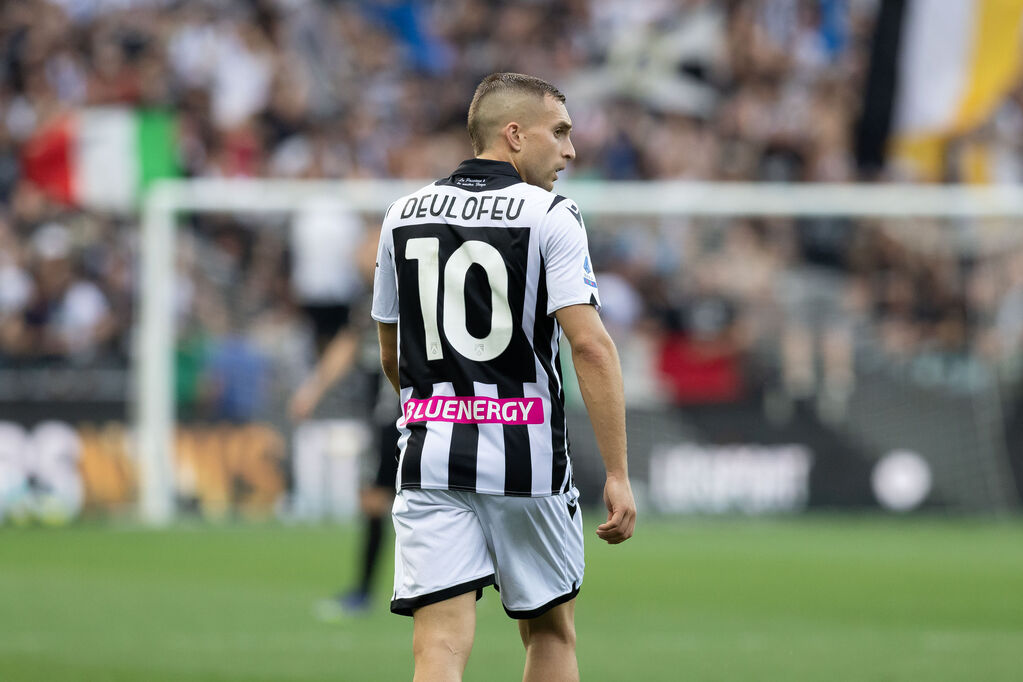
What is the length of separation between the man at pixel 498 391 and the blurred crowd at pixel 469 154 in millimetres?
8786

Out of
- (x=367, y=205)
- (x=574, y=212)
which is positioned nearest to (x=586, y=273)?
(x=574, y=212)

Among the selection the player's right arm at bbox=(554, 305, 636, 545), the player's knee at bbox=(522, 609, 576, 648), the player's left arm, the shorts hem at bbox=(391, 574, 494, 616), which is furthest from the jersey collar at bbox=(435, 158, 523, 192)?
the player's knee at bbox=(522, 609, 576, 648)

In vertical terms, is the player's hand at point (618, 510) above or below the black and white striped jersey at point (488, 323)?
below

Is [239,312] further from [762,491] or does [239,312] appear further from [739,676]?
[739,676]

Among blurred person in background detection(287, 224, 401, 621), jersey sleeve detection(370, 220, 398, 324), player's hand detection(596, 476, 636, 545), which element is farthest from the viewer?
blurred person in background detection(287, 224, 401, 621)

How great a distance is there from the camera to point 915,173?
18828mm

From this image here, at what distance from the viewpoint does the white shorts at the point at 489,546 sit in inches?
185

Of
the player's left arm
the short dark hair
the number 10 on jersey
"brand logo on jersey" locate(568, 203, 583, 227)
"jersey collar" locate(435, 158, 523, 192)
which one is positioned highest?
the short dark hair

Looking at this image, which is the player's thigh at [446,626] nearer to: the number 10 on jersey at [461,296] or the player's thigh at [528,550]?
the player's thigh at [528,550]

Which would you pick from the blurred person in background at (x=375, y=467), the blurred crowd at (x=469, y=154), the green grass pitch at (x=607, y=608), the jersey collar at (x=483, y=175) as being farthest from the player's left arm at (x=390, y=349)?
the blurred crowd at (x=469, y=154)

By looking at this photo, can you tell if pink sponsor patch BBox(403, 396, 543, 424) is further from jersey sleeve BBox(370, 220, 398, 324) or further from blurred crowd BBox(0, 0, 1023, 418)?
blurred crowd BBox(0, 0, 1023, 418)

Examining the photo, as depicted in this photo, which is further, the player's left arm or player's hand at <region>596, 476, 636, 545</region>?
the player's left arm

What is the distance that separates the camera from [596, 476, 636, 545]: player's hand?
4566 mm

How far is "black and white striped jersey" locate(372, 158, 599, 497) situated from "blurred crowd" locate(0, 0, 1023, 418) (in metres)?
8.80
